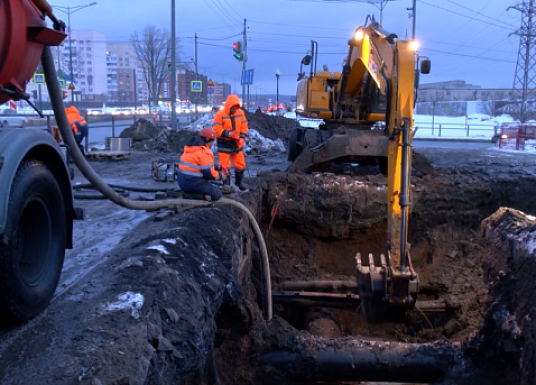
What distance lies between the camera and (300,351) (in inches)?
241

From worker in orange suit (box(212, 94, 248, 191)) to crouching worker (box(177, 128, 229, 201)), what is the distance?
2398mm

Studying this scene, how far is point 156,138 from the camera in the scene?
22.1m

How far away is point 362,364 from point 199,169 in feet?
12.3

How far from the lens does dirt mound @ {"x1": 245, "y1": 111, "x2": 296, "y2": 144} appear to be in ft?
82.0

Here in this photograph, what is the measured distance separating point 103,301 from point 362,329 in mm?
5753

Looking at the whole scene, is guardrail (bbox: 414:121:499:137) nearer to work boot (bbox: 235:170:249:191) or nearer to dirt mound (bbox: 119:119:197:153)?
dirt mound (bbox: 119:119:197:153)

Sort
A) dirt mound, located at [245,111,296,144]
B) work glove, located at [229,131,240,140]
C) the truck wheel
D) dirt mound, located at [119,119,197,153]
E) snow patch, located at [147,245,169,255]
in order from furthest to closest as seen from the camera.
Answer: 1. dirt mound, located at [245,111,296,144]
2. dirt mound, located at [119,119,197,153]
3. the truck wheel
4. work glove, located at [229,131,240,140]
5. snow patch, located at [147,245,169,255]

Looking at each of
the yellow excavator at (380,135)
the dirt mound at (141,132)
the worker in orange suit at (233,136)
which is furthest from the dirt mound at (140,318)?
the dirt mound at (141,132)

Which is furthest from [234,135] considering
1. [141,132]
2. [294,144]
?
[141,132]

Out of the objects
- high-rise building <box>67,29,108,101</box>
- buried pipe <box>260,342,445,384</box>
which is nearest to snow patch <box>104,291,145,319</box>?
buried pipe <box>260,342,445,384</box>

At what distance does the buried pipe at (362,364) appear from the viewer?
5.93 metres

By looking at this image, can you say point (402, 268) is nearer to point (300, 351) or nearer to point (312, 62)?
point (300, 351)

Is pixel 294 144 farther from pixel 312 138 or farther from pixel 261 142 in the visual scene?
pixel 261 142

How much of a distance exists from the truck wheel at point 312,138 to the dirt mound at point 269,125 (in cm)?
1199
